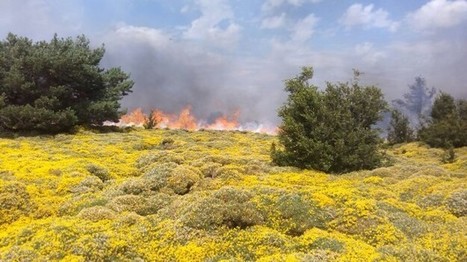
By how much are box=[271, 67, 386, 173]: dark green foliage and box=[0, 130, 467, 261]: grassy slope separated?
14.1ft

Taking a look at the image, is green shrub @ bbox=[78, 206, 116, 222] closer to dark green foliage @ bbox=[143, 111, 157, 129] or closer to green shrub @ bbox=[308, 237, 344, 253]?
green shrub @ bbox=[308, 237, 344, 253]

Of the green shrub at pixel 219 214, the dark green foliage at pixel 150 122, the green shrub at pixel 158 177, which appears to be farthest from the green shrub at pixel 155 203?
the dark green foliage at pixel 150 122

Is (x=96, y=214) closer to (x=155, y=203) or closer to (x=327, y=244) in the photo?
(x=155, y=203)

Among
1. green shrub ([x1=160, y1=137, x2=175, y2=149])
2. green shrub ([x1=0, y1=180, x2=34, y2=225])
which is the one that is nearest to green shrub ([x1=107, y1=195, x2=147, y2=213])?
green shrub ([x1=0, y1=180, x2=34, y2=225])

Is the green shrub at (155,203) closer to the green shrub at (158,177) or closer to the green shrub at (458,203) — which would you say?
the green shrub at (158,177)

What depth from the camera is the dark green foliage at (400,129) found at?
76.1 metres

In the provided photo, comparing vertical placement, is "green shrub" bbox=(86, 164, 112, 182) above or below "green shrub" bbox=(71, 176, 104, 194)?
above

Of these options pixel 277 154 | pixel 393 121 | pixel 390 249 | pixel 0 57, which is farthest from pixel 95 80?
pixel 393 121

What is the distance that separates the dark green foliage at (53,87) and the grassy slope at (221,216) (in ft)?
68.5

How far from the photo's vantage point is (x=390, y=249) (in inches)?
539

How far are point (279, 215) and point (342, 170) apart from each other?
1534 cm

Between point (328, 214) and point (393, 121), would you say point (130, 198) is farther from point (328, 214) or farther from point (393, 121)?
point (393, 121)

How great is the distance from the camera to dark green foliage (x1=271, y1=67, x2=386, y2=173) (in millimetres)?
30281

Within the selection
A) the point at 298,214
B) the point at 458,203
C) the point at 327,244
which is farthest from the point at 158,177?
the point at 458,203
